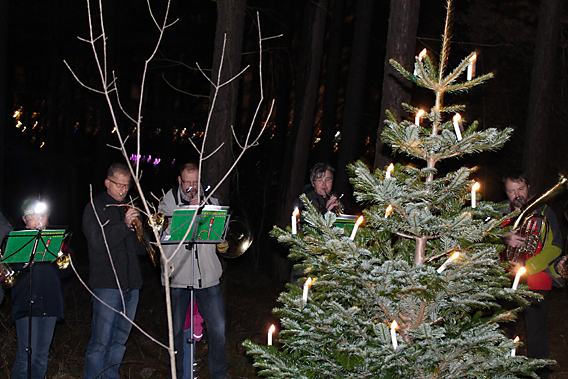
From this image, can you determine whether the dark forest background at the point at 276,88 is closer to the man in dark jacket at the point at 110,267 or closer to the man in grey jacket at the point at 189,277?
the man in grey jacket at the point at 189,277

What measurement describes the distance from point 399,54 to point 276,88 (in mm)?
9740

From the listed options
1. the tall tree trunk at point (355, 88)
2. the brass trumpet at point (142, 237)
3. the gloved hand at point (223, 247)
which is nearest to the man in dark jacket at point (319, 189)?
the gloved hand at point (223, 247)

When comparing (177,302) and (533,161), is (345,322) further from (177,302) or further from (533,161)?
(533,161)

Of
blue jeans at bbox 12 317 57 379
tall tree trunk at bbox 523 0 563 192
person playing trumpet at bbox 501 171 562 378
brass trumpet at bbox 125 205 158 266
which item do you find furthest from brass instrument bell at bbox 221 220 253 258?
tall tree trunk at bbox 523 0 563 192

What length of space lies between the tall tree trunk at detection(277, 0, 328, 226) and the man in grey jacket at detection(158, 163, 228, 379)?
226 inches

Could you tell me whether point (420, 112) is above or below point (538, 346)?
above

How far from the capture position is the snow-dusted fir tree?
246cm

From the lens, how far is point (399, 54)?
6035 millimetres

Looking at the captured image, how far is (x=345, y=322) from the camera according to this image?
102 inches

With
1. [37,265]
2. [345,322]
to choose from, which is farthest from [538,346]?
[37,265]

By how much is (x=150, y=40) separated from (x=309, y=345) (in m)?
14.3

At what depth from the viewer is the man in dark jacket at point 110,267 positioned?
16.3 ft

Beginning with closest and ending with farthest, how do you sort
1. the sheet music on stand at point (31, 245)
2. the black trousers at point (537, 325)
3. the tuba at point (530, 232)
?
the sheet music on stand at point (31, 245) → the tuba at point (530, 232) → the black trousers at point (537, 325)

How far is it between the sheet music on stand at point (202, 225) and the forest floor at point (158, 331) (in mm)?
1794
